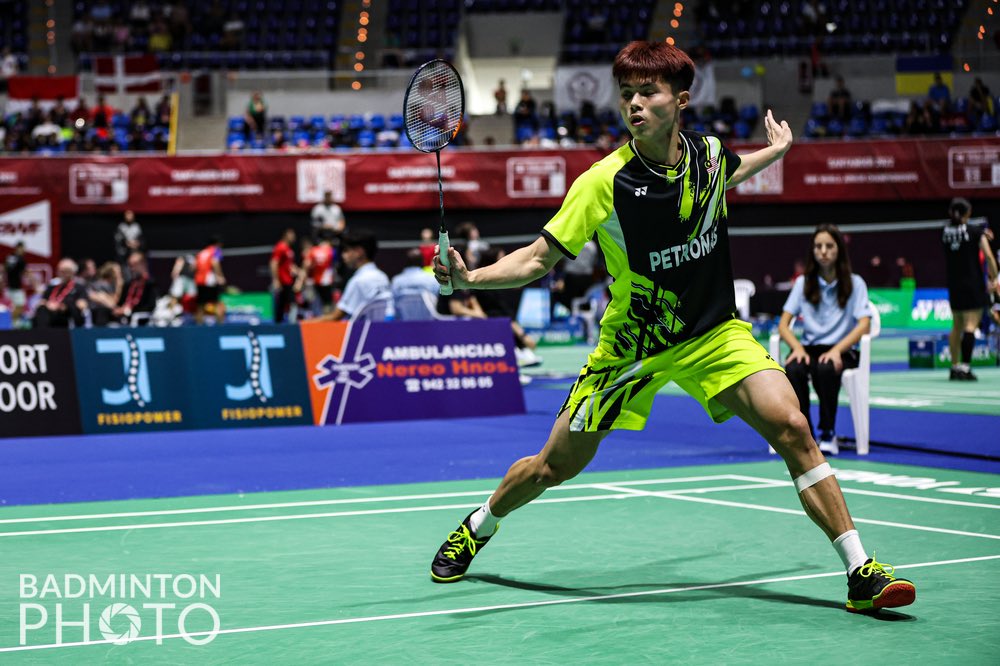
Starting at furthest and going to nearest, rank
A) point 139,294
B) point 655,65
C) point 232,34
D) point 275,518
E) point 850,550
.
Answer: point 232,34 → point 139,294 → point 275,518 → point 655,65 → point 850,550

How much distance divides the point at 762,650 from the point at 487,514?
1459 millimetres

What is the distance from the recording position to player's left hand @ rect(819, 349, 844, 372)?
353 inches

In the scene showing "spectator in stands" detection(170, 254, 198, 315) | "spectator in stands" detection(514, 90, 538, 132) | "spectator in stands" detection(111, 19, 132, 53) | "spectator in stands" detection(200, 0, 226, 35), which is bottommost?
"spectator in stands" detection(170, 254, 198, 315)

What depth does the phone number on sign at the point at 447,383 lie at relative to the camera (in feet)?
40.6

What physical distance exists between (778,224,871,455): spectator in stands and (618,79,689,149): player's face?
450 cm

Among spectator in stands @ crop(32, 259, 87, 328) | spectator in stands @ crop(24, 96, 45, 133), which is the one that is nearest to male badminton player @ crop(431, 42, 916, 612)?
spectator in stands @ crop(32, 259, 87, 328)

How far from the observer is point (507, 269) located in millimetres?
4672

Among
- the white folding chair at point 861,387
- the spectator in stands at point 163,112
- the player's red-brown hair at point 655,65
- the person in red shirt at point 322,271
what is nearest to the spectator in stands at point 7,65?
the spectator in stands at point 163,112

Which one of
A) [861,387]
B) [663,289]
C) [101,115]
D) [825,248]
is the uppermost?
[101,115]

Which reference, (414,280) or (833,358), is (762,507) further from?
(414,280)

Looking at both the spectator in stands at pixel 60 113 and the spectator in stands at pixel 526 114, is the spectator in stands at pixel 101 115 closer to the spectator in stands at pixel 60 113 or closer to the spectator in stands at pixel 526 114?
the spectator in stands at pixel 60 113

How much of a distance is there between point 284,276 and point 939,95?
15325 millimetres

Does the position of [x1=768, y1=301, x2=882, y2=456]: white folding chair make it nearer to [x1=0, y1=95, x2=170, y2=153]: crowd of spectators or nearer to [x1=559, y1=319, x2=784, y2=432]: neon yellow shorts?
[x1=559, y1=319, x2=784, y2=432]: neon yellow shorts

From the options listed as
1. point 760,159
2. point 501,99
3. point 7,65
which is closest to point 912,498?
point 760,159
